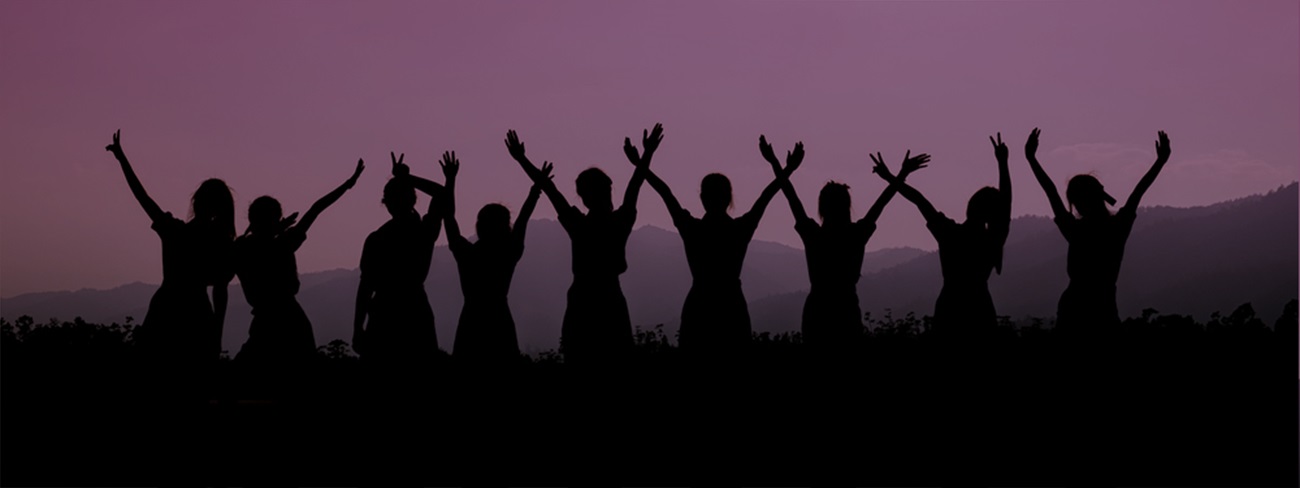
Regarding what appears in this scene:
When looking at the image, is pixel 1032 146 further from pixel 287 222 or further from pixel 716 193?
pixel 287 222

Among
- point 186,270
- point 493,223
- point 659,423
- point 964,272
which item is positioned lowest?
point 659,423

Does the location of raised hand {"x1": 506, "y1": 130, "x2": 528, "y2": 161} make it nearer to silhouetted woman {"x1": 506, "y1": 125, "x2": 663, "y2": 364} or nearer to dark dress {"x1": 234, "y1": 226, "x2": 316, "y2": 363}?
silhouetted woman {"x1": 506, "y1": 125, "x2": 663, "y2": 364}

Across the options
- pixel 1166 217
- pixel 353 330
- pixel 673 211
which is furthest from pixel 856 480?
pixel 1166 217

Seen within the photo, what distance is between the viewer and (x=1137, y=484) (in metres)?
8.49

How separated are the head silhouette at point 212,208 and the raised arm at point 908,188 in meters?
5.13

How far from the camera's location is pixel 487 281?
8250 millimetres

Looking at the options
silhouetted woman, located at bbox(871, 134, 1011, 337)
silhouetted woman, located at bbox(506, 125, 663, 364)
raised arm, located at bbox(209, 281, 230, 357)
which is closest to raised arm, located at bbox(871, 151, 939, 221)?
silhouetted woman, located at bbox(871, 134, 1011, 337)

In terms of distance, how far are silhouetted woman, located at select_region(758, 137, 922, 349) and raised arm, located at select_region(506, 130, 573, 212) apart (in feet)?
5.34

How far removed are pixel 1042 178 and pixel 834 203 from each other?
167 cm

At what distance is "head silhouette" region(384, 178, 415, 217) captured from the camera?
8141mm

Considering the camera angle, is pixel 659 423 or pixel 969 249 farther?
Result: pixel 659 423

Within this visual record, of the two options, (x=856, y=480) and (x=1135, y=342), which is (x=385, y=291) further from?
(x=1135, y=342)

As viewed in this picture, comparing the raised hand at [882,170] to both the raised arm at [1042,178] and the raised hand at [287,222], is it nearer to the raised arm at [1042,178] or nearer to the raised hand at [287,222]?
the raised arm at [1042,178]

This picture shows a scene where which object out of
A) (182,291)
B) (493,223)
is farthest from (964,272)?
(182,291)
